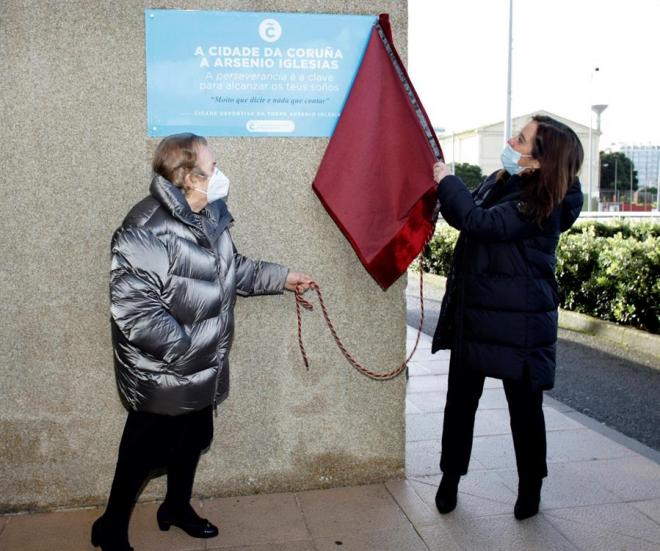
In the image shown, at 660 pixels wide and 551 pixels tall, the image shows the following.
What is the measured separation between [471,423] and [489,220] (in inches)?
42.7

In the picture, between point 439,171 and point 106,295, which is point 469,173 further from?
point 106,295

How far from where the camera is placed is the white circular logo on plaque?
12.0ft

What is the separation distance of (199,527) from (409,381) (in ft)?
10.7

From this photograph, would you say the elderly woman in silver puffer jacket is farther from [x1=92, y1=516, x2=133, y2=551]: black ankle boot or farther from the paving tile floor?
the paving tile floor

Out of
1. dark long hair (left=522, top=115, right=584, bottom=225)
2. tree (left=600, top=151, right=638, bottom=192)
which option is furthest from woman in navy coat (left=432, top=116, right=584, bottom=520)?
tree (left=600, top=151, right=638, bottom=192)

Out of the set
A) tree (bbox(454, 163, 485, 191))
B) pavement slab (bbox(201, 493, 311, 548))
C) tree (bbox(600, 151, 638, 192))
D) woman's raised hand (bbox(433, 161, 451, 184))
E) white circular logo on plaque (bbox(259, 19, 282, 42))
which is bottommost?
pavement slab (bbox(201, 493, 311, 548))

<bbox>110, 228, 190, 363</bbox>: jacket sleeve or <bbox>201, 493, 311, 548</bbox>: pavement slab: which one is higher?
<bbox>110, 228, 190, 363</bbox>: jacket sleeve

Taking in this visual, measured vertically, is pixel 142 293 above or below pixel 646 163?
below

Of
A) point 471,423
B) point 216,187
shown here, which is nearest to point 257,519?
point 471,423

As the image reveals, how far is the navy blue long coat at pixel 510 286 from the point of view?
3.39 meters

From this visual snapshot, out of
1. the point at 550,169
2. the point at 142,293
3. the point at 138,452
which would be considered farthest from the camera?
the point at 550,169

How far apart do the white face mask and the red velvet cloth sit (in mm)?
616

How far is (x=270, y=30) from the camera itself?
12.0 ft

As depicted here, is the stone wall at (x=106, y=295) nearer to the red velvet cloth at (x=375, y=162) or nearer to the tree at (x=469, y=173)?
the red velvet cloth at (x=375, y=162)
